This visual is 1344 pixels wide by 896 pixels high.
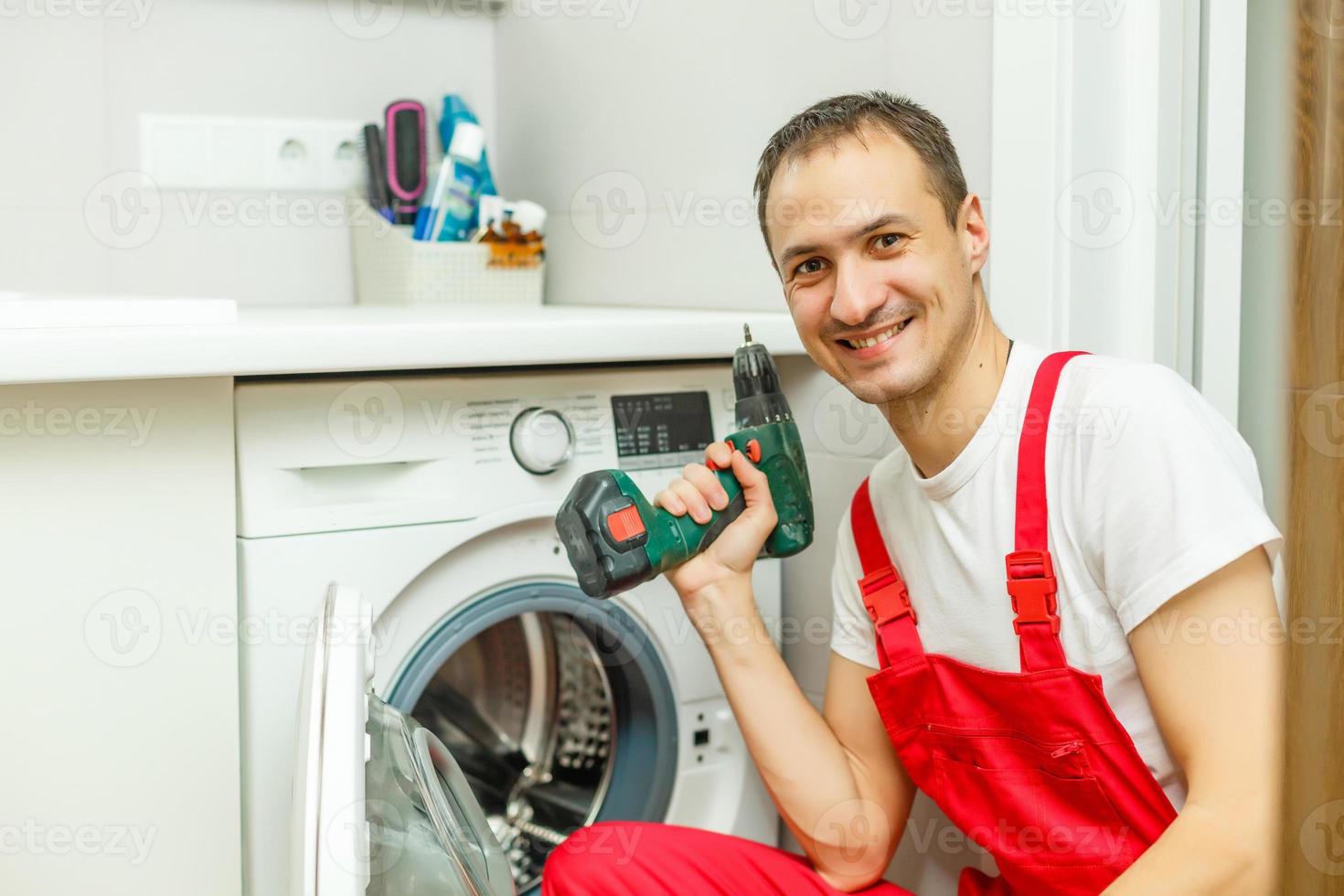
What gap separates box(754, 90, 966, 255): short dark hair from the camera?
0.91 meters

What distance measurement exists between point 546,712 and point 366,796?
0.73 metres

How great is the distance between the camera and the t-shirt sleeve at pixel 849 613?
3.56ft

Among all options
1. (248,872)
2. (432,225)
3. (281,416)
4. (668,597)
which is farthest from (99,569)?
(432,225)

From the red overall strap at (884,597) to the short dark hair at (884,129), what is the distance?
294 mm

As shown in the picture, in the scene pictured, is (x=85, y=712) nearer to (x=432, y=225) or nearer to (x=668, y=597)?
(x=668, y=597)

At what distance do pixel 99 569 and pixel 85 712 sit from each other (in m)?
0.12

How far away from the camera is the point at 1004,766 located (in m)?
0.95

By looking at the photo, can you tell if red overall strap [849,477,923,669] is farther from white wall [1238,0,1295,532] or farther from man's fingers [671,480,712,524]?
white wall [1238,0,1295,532]

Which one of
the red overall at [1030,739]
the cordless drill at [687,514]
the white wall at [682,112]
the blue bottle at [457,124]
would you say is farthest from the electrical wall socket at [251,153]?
the red overall at [1030,739]

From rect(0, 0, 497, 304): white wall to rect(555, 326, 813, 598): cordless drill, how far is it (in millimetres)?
1005

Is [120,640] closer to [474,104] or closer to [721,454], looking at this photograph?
[721,454]

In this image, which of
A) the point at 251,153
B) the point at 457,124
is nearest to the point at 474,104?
the point at 457,124

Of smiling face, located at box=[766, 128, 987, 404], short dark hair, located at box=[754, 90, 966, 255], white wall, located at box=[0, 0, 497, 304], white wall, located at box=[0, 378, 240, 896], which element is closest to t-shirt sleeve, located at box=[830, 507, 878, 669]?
smiling face, located at box=[766, 128, 987, 404]

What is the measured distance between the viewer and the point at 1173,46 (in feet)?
3.49
